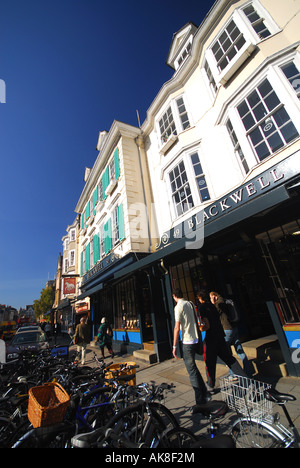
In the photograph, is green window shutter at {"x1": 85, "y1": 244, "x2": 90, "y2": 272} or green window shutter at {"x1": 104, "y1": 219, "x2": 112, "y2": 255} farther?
green window shutter at {"x1": 85, "y1": 244, "x2": 90, "y2": 272}

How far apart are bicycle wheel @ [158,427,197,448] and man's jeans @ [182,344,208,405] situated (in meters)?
1.22

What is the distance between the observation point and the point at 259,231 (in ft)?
17.8

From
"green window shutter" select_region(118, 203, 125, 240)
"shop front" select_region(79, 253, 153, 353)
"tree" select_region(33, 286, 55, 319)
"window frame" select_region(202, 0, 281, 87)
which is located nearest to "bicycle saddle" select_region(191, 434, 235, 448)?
"shop front" select_region(79, 253, 153, 353)

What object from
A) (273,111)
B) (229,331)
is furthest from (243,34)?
(229,331)

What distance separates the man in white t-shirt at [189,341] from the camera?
11.8ft

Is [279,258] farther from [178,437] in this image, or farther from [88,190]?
[88,190]

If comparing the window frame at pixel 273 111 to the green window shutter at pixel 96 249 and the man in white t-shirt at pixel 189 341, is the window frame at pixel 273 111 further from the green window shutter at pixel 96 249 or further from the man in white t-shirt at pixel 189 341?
the green window shutter at pixel 96 249

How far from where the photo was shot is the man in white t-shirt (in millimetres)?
3586

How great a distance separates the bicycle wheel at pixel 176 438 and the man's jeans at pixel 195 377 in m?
1.22

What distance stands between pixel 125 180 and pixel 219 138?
464 cm

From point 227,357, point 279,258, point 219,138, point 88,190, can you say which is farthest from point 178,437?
point 88,190

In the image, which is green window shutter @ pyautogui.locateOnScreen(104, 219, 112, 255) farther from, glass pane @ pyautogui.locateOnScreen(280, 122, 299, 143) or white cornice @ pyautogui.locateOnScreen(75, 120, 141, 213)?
glass pane @ pyautogui.locateOnScreen(280, 122, 299, 143)

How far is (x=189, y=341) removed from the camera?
3.84 m

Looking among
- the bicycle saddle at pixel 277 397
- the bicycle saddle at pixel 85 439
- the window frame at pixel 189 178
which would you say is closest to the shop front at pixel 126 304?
the window frame at pixel 189 178
